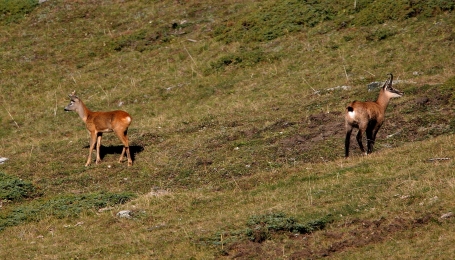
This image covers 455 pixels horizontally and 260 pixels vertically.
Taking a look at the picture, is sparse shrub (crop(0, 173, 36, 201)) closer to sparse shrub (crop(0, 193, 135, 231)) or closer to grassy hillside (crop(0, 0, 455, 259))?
grassy hillside (crop(0, 0, 455, 259))

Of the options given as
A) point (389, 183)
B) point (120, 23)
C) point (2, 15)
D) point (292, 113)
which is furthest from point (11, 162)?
point (2, 15)

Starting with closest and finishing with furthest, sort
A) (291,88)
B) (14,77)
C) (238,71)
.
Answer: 1. (291,88)
2. (238,71)
3. (14,77)

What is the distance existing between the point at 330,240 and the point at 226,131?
420 inches

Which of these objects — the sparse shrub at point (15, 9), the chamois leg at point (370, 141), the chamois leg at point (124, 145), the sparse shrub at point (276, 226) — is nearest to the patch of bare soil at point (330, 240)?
the sparse shrub at point (276, 226)

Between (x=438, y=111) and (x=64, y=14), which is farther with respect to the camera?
(x=64, y=14)

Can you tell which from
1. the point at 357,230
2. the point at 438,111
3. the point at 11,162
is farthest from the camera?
the point at 11,162

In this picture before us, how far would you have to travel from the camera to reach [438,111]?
23031 mm

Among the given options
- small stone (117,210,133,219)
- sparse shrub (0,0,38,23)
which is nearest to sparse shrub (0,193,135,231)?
small stone (117,210,133,219)

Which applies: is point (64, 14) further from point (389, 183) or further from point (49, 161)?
point (389, 183)

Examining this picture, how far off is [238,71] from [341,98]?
6.19 metres

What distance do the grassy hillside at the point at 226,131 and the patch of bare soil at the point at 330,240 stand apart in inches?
1.4

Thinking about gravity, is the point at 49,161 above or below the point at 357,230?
below

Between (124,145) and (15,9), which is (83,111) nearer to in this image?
(124,145)

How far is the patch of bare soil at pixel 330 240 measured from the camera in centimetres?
1397
